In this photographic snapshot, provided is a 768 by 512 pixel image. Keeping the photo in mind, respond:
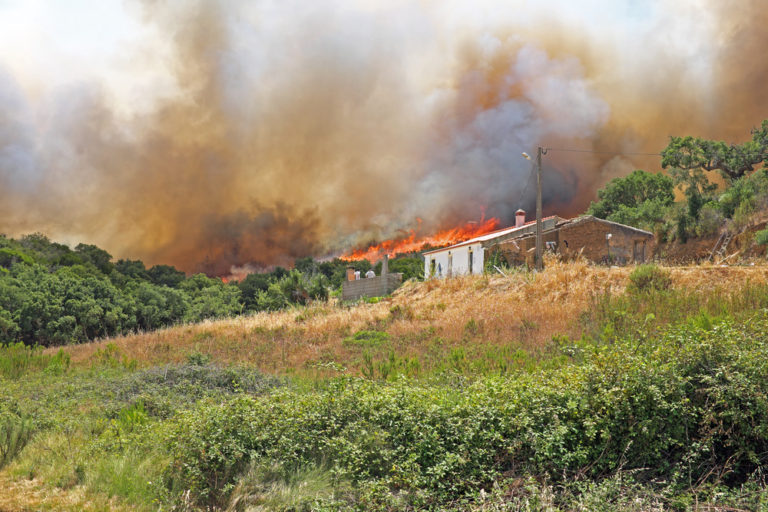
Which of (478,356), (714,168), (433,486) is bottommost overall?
(433,486)

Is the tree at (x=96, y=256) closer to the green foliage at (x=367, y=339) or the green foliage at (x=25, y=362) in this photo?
the green foliage at (x=25, y=362)

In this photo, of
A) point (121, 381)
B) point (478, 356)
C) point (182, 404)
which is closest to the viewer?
point (182, 404)

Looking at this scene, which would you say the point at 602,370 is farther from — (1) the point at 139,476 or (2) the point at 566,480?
(1) the point at 139,476

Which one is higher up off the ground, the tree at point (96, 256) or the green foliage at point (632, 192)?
the green foliage at point (632, 192)

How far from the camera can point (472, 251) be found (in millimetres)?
38062

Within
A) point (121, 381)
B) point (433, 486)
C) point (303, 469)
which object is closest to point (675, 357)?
point (433, 486)

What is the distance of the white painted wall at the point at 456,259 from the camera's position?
3662 centimetres

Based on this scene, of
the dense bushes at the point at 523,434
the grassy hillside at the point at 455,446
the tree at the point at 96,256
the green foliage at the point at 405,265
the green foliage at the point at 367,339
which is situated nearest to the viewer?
the grassy hillside at the point at 455,446

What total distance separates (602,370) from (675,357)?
820 mm

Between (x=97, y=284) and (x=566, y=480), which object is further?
(x=97, y=284)

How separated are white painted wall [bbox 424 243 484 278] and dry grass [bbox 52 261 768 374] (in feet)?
40.6

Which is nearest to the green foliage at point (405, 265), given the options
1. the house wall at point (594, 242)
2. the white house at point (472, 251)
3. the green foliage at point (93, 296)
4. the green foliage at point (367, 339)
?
the white house at point (472, 251)

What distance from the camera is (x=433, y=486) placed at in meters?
5.53

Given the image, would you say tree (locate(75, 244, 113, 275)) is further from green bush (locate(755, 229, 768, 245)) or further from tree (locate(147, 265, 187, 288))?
green bush (locate(755, 229, 768, 245))
